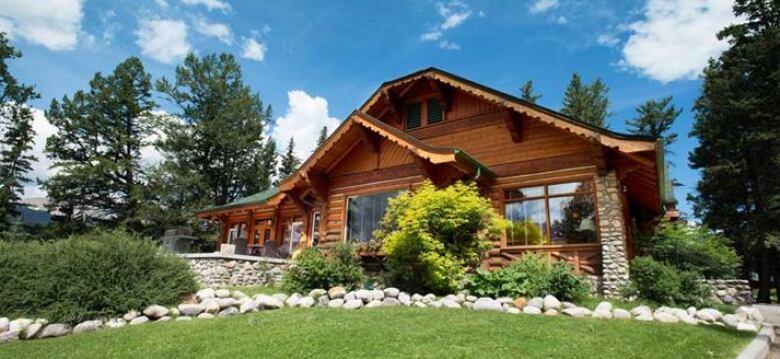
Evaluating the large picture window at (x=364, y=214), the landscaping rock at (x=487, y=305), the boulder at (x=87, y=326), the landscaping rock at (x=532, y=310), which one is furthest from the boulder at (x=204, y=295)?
the landscaping rock at (x=532, y=310)

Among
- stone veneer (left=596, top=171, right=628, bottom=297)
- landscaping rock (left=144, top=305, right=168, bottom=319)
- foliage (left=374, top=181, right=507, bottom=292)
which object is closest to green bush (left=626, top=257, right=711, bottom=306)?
stone veneer (left=596, top=171, right=628, bottom=297)

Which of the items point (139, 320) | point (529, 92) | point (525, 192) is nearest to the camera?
point (139, 320)

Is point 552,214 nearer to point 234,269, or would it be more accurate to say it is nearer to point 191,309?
point 191,309

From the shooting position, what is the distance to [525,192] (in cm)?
1163

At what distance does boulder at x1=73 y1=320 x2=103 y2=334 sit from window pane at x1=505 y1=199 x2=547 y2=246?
9394 mm

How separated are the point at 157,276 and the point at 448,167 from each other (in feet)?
25.1

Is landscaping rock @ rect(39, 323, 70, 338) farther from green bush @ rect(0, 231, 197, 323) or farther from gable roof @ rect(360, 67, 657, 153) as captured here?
gable roof @ rect(360, 67, 657, 153)

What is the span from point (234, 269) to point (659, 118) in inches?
1346

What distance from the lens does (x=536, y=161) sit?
460 inches

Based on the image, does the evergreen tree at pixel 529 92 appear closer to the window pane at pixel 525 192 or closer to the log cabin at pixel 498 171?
the log cabin at pixel 498 171

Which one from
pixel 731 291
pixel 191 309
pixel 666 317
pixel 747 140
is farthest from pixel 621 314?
pixel 747 140

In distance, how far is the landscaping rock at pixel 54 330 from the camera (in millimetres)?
6965

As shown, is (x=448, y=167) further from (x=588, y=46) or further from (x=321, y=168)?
(x=588, y=46)

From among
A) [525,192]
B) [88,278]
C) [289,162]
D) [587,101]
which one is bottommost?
[88,278]
